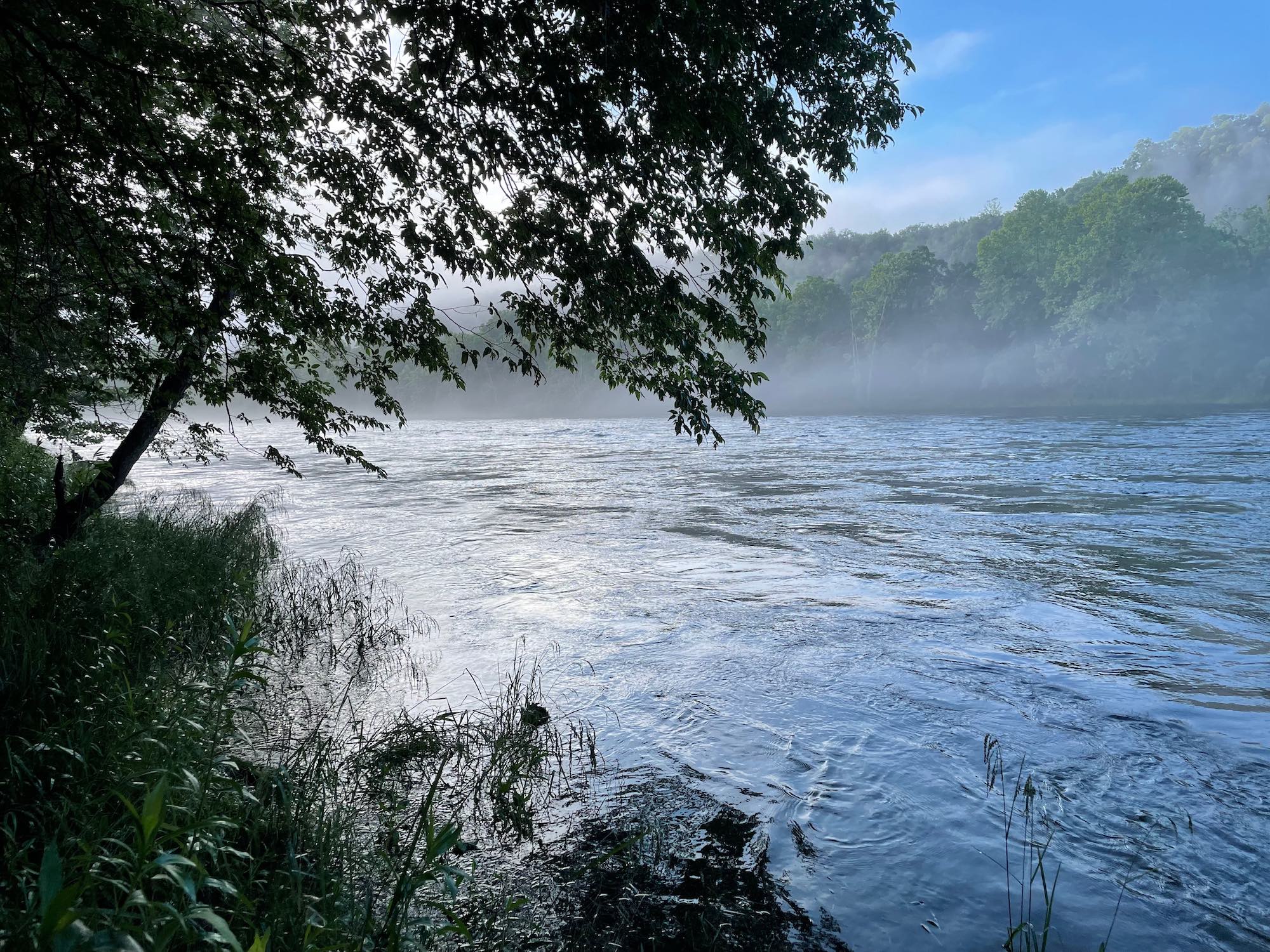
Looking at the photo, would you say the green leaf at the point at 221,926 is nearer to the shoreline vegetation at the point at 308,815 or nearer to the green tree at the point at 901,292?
the shoreline vegetation at the point at 308,815

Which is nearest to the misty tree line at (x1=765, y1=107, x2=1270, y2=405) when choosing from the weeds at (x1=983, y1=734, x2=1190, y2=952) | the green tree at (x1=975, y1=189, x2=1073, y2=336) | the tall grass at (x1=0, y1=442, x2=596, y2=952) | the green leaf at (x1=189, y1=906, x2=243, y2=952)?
the green tree at (x1=975, y1=189, x2=1073, y2=336)

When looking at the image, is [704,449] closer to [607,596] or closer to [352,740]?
[607,596]

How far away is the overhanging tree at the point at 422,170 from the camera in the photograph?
5.63 m

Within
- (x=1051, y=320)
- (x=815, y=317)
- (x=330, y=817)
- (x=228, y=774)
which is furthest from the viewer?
(x=815, y=317)

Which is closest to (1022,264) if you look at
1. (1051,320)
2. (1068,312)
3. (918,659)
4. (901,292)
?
(1051,320)

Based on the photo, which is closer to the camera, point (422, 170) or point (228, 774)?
point (228, 774)

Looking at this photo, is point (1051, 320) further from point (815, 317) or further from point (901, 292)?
point (815, 317)

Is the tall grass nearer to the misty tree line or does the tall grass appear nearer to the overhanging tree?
the overhanging tree

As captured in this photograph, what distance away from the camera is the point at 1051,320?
82875 millimetres

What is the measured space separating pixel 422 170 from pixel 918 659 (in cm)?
736

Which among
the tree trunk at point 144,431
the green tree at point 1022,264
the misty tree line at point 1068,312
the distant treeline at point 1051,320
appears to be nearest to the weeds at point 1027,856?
the tree trunk at point 144,431

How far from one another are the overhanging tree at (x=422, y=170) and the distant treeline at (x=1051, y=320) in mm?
28561

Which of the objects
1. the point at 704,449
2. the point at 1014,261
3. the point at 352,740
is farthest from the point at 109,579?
the point at 1014,261

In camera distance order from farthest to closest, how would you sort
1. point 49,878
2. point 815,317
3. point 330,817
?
1. point 815,317
2. point 330,817
3. point 49,878
